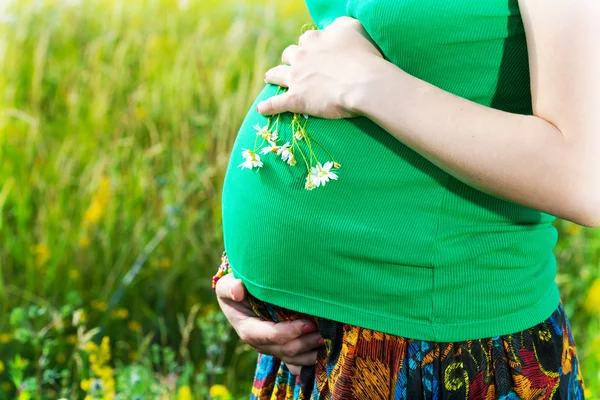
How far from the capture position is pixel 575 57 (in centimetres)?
95

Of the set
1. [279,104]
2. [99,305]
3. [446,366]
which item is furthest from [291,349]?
[99,305]

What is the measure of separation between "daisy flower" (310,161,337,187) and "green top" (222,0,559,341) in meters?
0.02

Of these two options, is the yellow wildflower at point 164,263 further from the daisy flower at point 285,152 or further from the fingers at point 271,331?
the daisy flower at point 285,152

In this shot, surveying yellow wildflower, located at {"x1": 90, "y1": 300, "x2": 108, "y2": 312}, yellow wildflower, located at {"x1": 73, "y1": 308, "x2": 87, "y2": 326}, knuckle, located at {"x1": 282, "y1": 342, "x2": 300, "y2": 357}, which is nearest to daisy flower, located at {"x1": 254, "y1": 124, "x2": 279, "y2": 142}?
knuckle, located at {"x1": 282, "y1": 342, "x2": 300, "y2": 357}

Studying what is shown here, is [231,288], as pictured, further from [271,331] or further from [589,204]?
[589,204]

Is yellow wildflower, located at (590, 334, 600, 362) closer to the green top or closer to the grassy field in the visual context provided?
the grassy field

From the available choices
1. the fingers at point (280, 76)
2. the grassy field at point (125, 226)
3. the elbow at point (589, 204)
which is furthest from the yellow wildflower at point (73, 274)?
the elbow at point (589, 204)

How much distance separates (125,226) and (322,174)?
6.43 ft

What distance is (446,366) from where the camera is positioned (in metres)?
1.19

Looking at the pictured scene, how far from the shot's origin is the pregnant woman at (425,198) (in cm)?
101

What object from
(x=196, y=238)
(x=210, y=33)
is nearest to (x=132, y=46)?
(x=210, y=33)

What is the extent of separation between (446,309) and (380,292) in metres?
0.10

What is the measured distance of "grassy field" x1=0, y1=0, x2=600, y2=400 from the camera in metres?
2.60

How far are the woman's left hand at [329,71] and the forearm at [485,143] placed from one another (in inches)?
1.6
